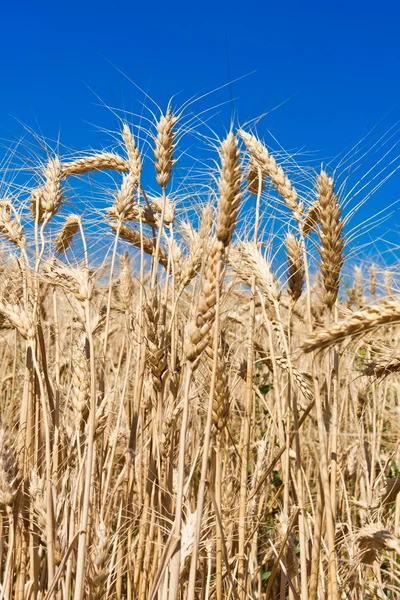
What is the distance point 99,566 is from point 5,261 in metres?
1.43

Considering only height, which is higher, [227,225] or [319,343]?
[227,225]

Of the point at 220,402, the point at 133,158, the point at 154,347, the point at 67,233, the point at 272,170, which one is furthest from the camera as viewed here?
the point at 67,233

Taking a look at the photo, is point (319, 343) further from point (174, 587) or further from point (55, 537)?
point (55, 537)

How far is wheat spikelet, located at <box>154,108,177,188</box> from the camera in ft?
8.34

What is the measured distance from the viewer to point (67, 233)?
3170mm

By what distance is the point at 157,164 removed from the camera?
255 centimetres

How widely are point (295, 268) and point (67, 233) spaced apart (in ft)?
4.31

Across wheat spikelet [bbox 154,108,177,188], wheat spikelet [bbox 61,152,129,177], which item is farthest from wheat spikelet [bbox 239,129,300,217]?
wheat spikelet [bbox 61,152,129,177]

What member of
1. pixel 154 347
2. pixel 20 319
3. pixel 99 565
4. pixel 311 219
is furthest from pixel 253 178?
pixel 99 565

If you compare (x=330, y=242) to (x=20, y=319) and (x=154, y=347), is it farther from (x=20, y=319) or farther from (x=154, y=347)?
(x=20, y=319)

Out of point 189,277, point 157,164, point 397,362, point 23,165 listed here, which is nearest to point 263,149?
point 157,164

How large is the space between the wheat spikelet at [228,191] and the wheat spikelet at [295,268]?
846mm

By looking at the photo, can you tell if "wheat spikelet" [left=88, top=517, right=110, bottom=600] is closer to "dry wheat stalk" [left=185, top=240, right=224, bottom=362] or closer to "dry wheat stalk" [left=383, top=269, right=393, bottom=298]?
"dry wheat stalk" [left=185, top=240, right=224, bottom=362]

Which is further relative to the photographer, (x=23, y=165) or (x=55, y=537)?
(x=23, y=165)
